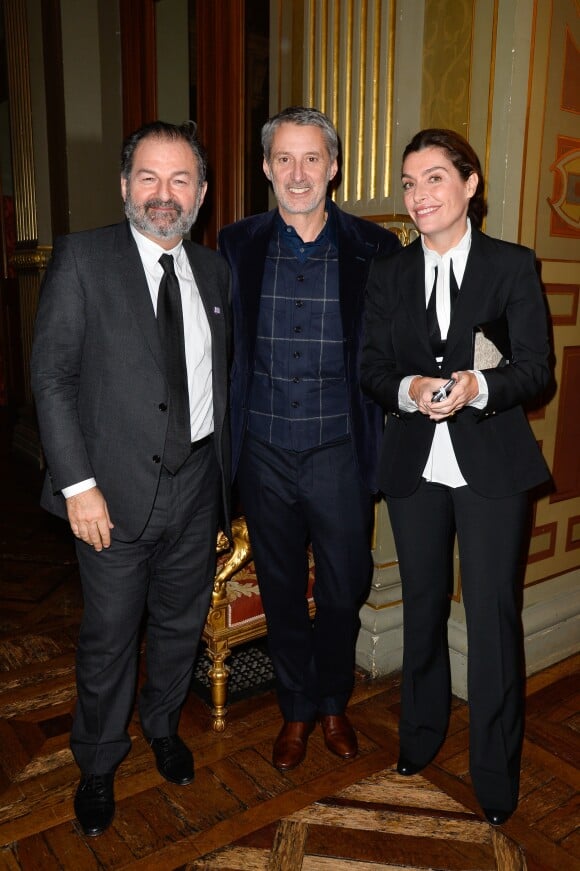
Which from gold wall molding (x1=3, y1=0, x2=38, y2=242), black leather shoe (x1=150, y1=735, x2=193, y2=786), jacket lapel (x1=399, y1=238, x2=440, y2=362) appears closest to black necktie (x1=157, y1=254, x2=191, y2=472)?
jacket lapel (x1=399, y1=238, x2=440, y2=362)

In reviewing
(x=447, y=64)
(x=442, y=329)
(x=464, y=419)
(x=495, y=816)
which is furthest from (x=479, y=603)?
(x=447, y=64)

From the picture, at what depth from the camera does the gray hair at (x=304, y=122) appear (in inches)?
75.0

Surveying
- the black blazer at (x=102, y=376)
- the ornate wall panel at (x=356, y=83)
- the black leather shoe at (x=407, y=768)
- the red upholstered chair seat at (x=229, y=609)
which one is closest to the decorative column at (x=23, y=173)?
the ornate wall panel at (x=356, y=83)

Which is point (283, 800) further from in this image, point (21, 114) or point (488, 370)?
point (21, 114)

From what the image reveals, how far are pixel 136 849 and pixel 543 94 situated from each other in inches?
95.5

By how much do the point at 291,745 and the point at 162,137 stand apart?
170cm

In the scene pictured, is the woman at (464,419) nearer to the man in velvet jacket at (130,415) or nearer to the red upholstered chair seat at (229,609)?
the man in velvet jacket at (130,415)

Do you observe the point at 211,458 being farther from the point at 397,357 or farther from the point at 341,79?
the point at 341,79

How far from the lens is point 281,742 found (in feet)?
7.13

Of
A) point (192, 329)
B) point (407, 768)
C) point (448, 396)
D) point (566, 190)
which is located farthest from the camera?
point (566, 190)

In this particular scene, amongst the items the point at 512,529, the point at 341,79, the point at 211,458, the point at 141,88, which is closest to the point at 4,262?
the point at 141,88

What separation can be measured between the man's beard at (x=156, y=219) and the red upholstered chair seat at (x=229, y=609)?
0.96 meters

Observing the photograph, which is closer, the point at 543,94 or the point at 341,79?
the point at 543,94

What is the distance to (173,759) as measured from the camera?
208cm
